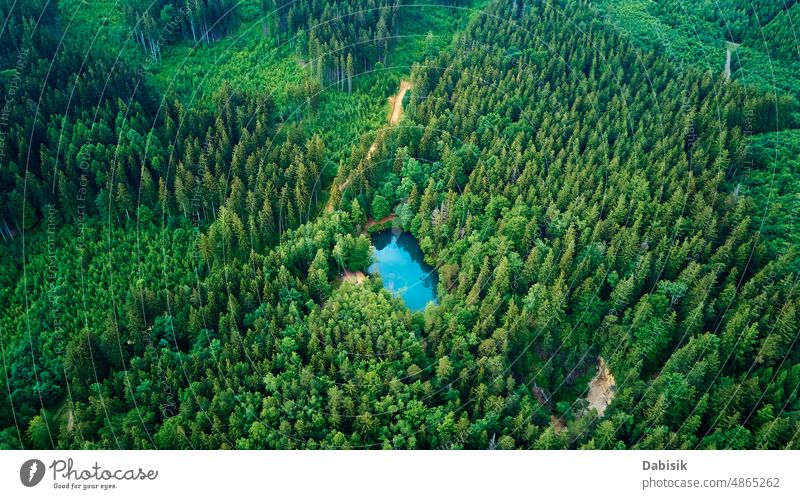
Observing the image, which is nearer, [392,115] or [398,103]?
[392,115]

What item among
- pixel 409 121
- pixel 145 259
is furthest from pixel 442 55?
pixel 145 259

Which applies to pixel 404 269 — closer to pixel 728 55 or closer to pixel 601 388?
pixel 601 388

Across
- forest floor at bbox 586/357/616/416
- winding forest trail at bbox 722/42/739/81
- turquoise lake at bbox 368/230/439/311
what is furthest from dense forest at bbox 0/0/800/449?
turquoise lake at bbox 368/230/439/311

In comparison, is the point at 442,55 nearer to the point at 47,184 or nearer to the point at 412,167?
the point at 412,167
